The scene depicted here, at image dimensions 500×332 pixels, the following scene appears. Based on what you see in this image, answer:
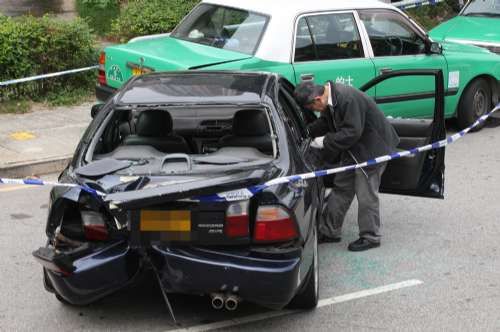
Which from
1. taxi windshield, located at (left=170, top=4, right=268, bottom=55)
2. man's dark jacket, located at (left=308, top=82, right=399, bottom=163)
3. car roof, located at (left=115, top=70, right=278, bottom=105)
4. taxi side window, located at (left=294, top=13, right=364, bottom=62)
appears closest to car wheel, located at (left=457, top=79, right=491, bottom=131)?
taxi side window, located at (left=294, top=13, right=364, bottom=62)

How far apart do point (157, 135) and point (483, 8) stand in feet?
26.9

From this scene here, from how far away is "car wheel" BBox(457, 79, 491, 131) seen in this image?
1058cm

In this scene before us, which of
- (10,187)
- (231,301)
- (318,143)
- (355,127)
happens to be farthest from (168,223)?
(10,187)

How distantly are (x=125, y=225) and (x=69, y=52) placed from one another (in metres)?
7.46

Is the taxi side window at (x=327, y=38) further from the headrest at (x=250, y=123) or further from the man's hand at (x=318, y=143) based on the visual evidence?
the headrest at (x=250, y=123)

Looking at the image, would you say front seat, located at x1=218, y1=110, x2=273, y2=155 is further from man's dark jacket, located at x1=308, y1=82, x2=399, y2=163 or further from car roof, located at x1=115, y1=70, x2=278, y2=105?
man's dark jacket, located at x1=308, y1=82, x2=399, y2=163

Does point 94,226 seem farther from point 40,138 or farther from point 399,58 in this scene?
point 399,58

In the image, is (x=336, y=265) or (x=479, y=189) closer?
(x=336, y=265)

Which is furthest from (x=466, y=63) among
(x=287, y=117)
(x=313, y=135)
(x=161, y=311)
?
(x=161, y=311)

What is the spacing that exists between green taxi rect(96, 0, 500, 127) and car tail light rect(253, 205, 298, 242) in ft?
12.2

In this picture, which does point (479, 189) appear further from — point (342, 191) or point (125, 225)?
point (125, 225)

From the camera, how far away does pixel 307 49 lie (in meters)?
8.99

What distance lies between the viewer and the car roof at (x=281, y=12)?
8742 millimetres

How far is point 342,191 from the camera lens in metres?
6.70
